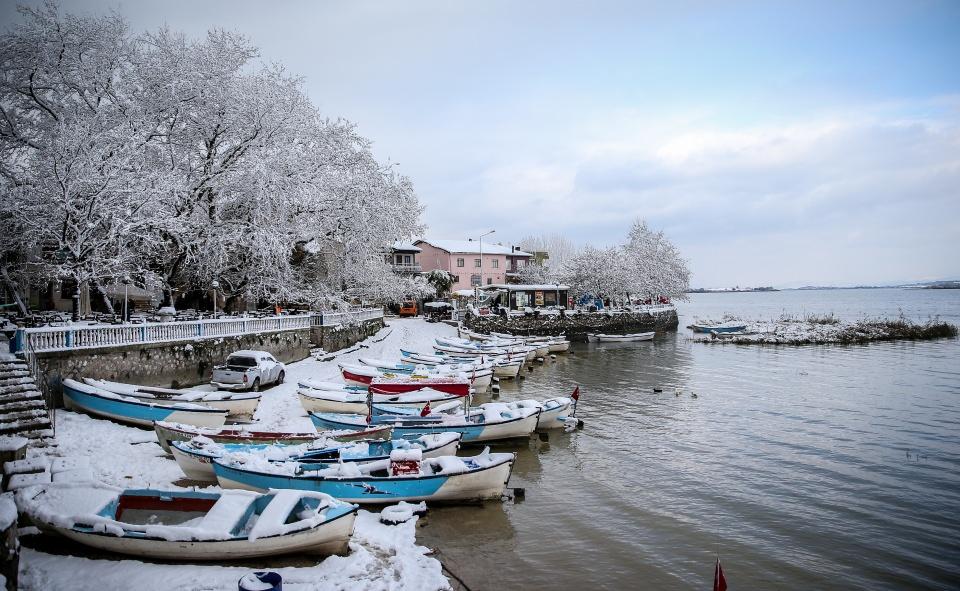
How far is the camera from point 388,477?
38.9 feet

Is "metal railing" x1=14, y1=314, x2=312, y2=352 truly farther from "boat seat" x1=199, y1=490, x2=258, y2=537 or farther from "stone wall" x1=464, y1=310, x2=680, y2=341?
"stone wall" x1=464, y1=310, x2=680, y2=341

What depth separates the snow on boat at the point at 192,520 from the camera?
325 inches

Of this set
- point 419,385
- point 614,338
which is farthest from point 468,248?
point 419,385

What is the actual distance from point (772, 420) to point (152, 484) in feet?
72.4

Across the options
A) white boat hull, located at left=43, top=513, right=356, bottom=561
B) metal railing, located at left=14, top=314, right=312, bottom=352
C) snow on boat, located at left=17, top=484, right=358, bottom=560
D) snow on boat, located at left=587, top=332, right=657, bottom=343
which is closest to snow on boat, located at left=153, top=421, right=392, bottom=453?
snow on boat, located at left=17, top=484, right=358, bottom=560

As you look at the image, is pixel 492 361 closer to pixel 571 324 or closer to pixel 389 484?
pixel 389 484

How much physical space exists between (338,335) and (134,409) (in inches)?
751

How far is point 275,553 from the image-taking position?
8820 millimetres

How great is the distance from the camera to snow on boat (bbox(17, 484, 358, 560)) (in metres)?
8.25

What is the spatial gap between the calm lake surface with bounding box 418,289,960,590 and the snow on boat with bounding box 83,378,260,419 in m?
8.48

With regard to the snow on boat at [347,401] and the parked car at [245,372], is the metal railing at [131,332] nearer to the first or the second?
the parked car at [245,372]

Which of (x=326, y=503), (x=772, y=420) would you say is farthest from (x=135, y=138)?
(x=772, y=420)

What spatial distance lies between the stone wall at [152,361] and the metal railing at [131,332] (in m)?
0.27

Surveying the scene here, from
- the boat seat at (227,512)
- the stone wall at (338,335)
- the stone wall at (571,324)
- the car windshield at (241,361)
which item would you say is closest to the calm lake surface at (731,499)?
the boat seat at (227,512)
